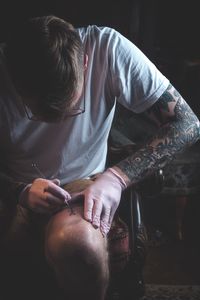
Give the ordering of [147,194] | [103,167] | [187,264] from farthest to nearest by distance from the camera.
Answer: [187,264] < [103,167] < [147,194]

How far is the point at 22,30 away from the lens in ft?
2.89

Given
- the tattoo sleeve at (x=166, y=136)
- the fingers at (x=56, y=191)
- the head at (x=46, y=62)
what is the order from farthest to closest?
the tattoo sleeve at (x=166, y=136), the fingers at (x=56, y=191), the head at (x=46, y=62)

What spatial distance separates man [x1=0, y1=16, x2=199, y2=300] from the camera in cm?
87

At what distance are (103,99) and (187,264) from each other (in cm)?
105

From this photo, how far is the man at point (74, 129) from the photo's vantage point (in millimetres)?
868

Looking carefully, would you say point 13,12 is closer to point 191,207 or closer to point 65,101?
point 65,101

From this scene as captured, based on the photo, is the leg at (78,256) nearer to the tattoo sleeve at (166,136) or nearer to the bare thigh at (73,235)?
the bare thigh at (73,235)

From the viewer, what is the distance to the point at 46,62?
85cm

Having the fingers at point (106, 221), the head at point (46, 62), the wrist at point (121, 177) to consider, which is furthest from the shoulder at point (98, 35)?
the fingers at point (106, 221)

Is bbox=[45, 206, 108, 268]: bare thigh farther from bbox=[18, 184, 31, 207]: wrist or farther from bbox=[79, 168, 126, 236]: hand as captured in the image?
bbox=[18, 184, 31, 207]: wrist

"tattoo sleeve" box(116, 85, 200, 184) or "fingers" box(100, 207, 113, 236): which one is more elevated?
"tattoo sleeve" box(116, 85, 200, 184)

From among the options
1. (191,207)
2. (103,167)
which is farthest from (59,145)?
(191,207)

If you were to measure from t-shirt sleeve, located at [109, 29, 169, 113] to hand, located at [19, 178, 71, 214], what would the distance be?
0.31 m

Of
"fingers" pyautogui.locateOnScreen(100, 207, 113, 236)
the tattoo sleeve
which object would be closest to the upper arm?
the tattoo sleeve
